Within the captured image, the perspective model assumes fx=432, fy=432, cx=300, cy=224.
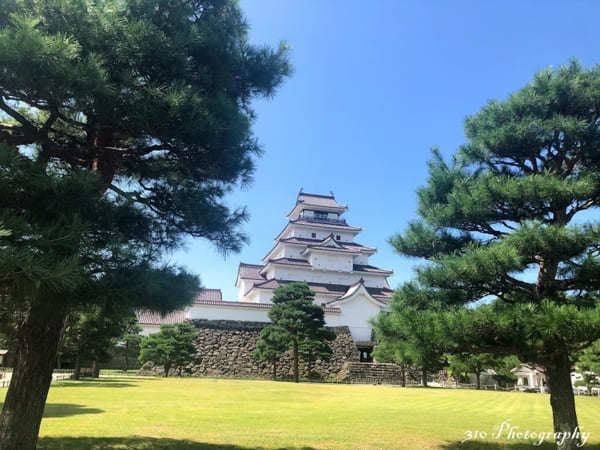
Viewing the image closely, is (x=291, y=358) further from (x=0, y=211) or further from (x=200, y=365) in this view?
(x=0, y=211)

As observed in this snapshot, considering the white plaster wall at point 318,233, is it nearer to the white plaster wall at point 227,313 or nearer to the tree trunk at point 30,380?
the white plaster wall at point 227,313

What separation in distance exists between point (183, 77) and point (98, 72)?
1.18m

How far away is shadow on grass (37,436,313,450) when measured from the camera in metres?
5.53

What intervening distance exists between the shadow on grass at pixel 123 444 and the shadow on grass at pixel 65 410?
8.56 feet

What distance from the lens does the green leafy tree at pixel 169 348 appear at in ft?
72.6

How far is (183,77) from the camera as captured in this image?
478 cm

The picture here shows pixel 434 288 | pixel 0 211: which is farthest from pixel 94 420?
pixel 434 288

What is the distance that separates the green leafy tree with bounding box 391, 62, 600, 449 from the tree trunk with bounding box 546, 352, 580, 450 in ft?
0.04

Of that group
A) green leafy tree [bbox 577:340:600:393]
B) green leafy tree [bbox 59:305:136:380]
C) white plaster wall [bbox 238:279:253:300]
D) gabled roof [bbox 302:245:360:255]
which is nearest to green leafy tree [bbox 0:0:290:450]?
green leafy tree [bbox 59:305:136:380]

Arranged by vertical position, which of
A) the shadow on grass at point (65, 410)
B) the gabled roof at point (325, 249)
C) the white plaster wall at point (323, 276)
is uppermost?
the gabled roof at point (325, 249)

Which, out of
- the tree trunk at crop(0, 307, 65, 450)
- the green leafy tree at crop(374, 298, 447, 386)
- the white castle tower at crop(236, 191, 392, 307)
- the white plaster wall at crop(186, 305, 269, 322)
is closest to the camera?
the tree trunk at crop(0, 307, 65, 450)

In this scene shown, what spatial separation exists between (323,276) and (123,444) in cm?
2688

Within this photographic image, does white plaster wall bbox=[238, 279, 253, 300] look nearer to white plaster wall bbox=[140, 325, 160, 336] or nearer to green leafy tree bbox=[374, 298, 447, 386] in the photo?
white plaster wall bbox=[140, 325, 160, 336]

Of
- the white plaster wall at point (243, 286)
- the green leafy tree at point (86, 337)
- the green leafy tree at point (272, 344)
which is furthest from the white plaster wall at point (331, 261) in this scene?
the green leafy tree at point (86, 337)
